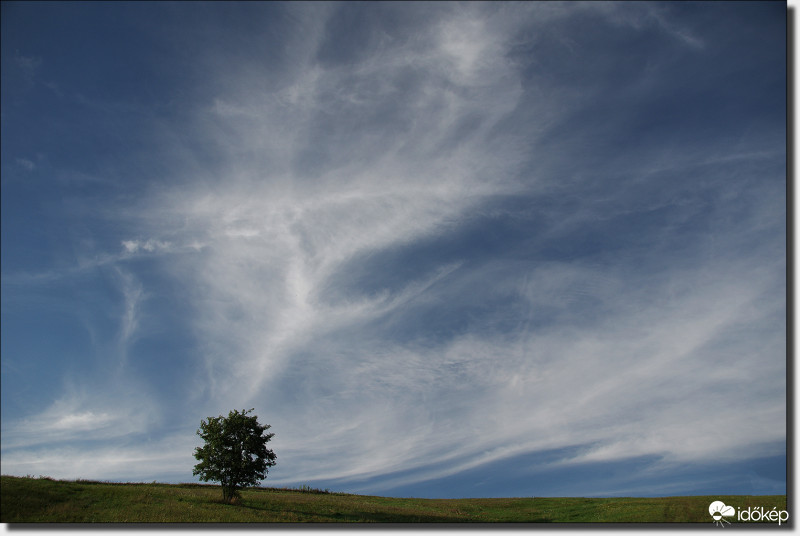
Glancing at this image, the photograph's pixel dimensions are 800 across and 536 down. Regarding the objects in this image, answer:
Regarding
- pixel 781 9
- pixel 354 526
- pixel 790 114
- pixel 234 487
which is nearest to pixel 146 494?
pixel 234 487

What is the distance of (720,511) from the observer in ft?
79.3

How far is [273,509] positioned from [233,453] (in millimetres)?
8817

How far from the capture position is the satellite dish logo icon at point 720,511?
2367cm

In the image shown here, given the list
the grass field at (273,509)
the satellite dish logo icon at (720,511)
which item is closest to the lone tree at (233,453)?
the grass field at (273,509)

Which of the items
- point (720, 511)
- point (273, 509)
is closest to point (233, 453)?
point (273, 509)

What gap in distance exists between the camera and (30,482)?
119ft

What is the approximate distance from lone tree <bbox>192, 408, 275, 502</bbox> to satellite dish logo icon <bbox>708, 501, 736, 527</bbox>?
39.5m

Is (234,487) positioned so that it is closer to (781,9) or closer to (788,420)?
(788,420)

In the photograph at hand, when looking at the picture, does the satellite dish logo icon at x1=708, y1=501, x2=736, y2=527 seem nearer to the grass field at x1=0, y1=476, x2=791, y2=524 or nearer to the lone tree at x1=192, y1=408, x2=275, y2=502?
the grass field at x1=0, y1=476, x2=791, y2=524

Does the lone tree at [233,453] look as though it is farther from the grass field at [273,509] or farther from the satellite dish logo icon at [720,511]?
the satellite dish logo icon at [720,511]

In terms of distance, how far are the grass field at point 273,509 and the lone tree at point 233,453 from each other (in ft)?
6.73

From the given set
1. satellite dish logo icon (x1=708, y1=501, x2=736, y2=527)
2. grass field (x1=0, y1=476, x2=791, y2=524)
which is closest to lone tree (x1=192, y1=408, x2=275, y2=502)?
grass field (x1=0, y1=476, x2=791, y2=524)

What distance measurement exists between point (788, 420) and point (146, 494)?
48.2 m

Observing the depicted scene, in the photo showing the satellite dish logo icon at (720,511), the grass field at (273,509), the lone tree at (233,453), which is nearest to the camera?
the satellite dish logo icon at (720,511)
